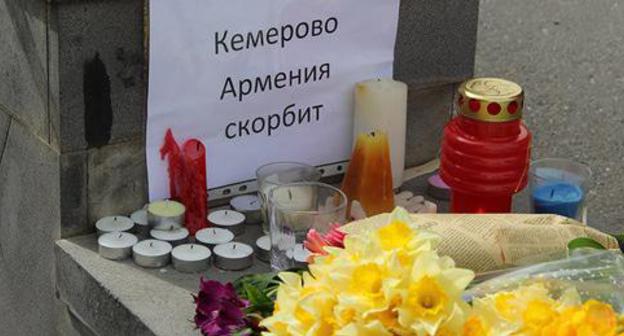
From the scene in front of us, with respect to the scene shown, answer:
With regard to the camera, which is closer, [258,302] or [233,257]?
[258,302]

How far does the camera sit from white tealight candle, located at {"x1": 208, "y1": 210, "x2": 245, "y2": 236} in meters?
2.68

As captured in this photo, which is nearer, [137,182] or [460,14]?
[137,182]

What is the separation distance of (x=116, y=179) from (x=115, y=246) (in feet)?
0.52

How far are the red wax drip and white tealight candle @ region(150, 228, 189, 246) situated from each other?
47mm

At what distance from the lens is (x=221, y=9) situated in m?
2.60

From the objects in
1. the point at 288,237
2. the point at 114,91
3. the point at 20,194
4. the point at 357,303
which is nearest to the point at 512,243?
the point at 288,237

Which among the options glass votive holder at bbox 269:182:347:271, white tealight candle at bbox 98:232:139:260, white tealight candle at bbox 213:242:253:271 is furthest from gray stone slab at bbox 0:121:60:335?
glass votive holder at bbox 269:182:347:271

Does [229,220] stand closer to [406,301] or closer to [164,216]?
[164,216]

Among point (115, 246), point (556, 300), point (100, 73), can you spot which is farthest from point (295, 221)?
point (556, 300)

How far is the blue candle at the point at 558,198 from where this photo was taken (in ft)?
8.65

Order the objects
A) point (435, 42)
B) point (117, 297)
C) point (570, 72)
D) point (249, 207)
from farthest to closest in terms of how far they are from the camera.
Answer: point (570, 72) < point (435, 42) < point (249, 207) < point (117, 297)

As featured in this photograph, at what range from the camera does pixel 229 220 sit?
106 inches

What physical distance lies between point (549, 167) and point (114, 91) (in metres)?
0.94

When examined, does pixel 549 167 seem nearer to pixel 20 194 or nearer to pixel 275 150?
pixel 275 150
